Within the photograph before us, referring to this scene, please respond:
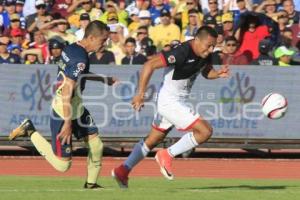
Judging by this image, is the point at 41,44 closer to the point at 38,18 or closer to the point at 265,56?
the point at 38,18

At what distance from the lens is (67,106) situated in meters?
11.6

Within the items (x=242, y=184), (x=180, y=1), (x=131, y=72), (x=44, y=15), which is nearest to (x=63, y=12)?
(x=44, y=15)

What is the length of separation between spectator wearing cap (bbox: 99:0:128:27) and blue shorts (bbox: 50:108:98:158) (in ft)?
34.0

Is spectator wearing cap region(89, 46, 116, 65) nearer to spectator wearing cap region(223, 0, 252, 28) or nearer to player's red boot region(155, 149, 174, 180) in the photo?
spectator wearing cap region(223, 0, 252, 28)

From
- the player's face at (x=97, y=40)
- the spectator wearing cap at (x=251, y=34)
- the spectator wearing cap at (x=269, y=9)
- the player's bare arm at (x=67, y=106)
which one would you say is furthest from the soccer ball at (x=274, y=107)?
the spectator wearing cap at (x=269, y=9)

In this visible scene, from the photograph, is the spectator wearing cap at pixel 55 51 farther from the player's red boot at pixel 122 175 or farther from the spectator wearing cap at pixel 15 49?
the player's red boot at pixel 122 175

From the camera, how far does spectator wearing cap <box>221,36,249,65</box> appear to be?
20.2 meters

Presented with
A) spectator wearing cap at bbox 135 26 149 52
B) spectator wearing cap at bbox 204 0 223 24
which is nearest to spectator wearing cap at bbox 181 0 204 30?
spectator wearing cap at bbox 204 0 223 24

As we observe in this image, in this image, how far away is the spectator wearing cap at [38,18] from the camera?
22328 millimetres

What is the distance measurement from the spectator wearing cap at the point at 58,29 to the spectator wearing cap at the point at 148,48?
61.7 inches

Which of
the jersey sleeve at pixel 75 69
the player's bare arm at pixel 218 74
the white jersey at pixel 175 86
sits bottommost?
the white jersey at pixel 175 86

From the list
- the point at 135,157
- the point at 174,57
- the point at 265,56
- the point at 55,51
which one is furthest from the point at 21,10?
the point at 174,57

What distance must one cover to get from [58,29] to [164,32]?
2.32 m

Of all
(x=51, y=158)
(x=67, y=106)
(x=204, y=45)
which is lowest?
(x=51, y=158)
